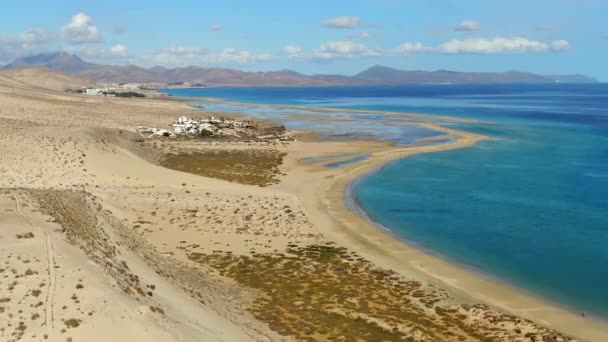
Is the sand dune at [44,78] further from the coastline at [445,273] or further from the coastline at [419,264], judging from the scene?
the coastline at [445,273]

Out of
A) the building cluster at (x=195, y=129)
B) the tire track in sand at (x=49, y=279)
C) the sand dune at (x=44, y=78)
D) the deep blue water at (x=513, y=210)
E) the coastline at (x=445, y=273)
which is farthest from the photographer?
the sand dune at (x=44, y=78)

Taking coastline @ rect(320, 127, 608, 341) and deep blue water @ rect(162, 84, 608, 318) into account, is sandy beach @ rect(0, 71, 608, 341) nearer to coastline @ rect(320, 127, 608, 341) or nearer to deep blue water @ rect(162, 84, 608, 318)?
coastline @ rect(320, 127, 608, 341)

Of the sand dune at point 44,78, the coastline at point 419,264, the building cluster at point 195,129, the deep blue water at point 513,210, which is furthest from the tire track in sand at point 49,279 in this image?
the sand dune at point 44,78

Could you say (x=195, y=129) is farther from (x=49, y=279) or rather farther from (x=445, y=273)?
(x=49, y=279)

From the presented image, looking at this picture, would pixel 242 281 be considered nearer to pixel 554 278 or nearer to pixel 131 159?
pixel 554 278

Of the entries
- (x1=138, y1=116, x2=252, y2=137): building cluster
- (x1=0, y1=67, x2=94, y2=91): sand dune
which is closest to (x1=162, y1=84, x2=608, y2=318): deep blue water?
(x1=138, y1=116, x2=252, y2=137): building cluster

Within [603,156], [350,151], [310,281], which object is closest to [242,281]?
[310,281]
